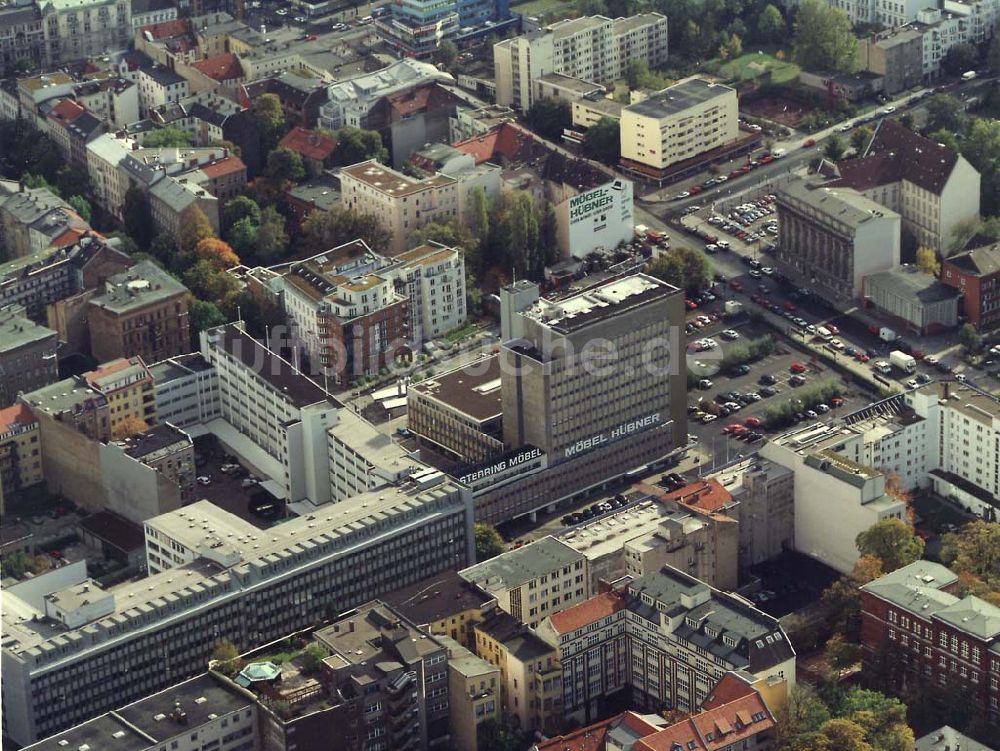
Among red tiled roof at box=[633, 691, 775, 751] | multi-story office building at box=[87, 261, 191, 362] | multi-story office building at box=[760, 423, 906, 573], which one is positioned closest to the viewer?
red tiled roof at box=[633, 691, 775, 751]

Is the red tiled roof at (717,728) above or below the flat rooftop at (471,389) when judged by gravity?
below

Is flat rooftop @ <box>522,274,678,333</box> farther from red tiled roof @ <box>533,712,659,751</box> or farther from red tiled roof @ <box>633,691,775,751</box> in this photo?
red tiled roof @ <box>633,691,775,751</box>

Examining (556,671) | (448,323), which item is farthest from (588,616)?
(448,323)

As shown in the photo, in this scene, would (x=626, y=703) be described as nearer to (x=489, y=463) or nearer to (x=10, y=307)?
(x=489, y=463)

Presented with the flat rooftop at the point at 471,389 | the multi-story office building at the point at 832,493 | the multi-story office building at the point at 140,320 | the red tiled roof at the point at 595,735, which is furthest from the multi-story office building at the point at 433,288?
the red tiled roof at the point at 595,735

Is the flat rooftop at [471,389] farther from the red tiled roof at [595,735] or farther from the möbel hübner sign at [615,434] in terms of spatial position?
the red tiled roof at [595,735]

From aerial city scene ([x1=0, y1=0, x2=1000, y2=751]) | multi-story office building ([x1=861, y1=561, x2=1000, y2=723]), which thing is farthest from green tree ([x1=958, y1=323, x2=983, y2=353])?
multi-story office building ([x1=861, y1=561, x2=1000, y2=723])

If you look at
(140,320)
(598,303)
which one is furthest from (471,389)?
(140,320)

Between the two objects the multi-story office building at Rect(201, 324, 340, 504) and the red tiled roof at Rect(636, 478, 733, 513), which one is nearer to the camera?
the red tiled roof at Rect(636, 478, 733, 513)
